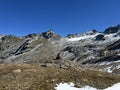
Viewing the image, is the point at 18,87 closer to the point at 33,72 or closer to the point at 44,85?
the point at 44,85

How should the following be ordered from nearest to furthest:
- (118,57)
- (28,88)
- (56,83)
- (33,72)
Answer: (28,88)
(56,83)
(33,72)
(118,57)

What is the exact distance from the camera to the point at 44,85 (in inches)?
941

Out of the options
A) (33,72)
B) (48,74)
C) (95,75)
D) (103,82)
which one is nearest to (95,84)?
(103,82)

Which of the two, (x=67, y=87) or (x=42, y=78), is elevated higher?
(x=42, y=78)

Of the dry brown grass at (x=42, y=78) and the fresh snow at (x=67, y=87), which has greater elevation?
the dry brown grass at (x=42, y=78)

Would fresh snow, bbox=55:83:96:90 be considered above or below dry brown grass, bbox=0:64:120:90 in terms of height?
below

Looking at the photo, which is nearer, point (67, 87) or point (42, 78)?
point (67, 87)

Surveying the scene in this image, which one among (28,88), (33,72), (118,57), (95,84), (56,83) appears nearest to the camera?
(28,88)

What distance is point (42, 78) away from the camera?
2617 centimetres

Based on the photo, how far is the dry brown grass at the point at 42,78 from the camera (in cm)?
2380

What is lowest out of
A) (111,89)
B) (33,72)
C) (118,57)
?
(111,89)

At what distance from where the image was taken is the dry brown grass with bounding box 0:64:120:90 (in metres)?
23.8

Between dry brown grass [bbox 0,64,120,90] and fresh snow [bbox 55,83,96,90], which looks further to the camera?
fresh snow [bbox 55,83,96,90]

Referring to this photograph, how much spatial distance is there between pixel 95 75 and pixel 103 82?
2379mm
